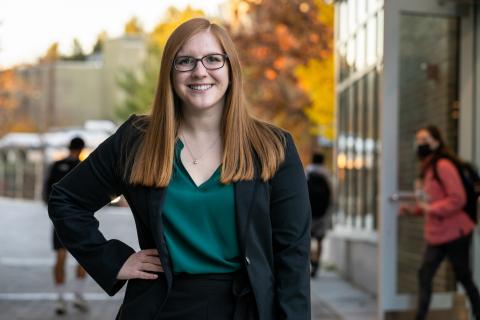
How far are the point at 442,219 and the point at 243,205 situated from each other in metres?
4.24

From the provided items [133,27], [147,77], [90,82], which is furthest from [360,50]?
[133,27]

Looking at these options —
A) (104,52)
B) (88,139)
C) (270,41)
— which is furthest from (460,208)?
(104,52)

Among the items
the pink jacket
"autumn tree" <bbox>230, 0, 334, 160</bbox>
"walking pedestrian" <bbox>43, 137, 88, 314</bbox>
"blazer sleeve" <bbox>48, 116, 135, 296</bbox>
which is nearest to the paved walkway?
"walking pedestrian" <bbox>43, 137, 88, 314</bbox>

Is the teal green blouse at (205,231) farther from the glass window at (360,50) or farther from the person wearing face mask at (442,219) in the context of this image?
the glass window at (360,50)

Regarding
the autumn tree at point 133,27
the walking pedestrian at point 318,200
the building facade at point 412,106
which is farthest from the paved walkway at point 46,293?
the autumn tree at point 133,27

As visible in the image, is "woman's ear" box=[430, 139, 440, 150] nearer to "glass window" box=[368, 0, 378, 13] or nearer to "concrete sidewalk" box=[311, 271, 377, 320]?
"concrete sidewalk" box=[311, 271, 377, 320]

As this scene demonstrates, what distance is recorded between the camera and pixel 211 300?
2.24 metres

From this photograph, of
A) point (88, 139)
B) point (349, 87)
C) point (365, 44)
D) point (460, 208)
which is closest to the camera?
point (460, 208)

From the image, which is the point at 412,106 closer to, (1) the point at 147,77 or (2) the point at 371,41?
(2) the point at 371,41

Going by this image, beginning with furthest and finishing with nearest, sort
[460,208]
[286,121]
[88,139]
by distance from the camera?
1. [88,139]
2. [286,121]
3. [460,208]

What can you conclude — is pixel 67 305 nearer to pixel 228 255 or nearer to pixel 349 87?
pixel 349 87

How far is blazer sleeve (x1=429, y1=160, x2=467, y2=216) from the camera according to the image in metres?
6.00

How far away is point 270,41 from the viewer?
61.0ft

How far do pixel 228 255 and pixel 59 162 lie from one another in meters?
5.63
